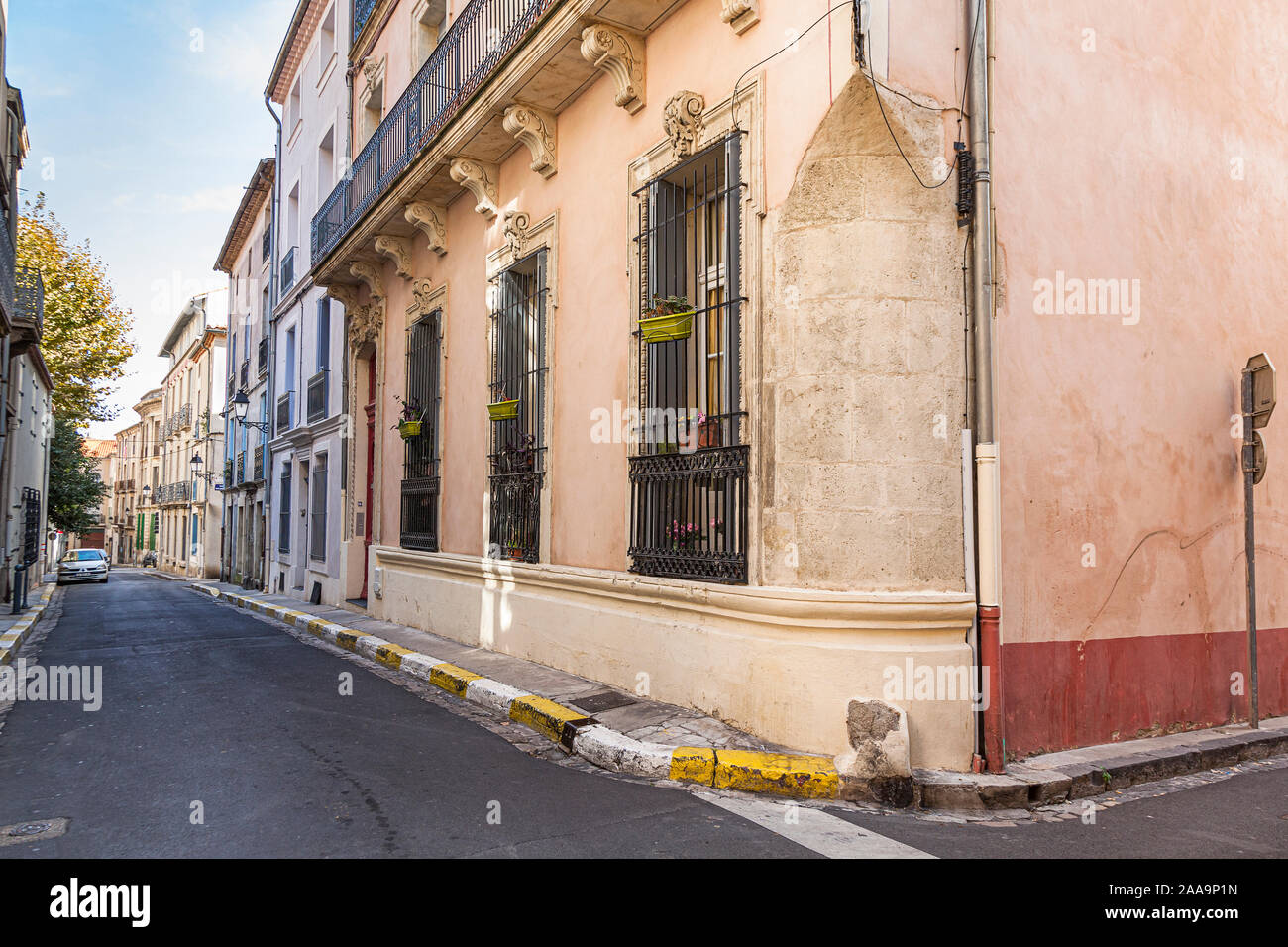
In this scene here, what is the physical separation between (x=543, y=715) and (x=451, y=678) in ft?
6.01

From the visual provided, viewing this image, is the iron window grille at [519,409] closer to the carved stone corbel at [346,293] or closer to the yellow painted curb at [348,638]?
the yellow painted curb at [348,638]

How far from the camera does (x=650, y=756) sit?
16.4 ft

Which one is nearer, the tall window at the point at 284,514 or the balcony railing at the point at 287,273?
the tall window at the point at 284,514

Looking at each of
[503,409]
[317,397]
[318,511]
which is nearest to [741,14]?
[503,409]

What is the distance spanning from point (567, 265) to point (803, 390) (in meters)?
3.63

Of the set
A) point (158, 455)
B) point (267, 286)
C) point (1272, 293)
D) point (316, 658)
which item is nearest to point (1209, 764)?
point (1272, 293)

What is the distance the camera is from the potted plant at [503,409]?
8719 mm

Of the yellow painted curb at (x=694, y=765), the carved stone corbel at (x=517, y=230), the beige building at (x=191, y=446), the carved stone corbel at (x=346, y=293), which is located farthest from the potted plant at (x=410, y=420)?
the beige building at (x=191, y=446)

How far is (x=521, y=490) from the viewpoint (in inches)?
341

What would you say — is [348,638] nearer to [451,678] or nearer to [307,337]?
[451,678]

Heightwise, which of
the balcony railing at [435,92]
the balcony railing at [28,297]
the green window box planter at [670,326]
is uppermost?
the balcony railing at [435,92]

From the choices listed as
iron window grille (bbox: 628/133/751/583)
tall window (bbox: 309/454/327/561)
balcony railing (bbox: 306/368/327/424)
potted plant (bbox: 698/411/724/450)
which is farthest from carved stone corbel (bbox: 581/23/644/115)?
tall window (bbox: 309/454/327/561)

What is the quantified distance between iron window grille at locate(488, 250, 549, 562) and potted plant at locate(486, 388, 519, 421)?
0.10 feet

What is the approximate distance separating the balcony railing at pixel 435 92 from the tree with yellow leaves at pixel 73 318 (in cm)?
1239
